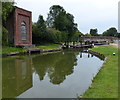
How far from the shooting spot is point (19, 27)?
53.0m

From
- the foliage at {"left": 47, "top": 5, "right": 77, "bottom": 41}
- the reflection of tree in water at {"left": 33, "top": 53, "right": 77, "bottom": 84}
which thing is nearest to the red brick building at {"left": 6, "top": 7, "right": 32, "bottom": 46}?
the foliage at {"left": 47, "top": 5, "right": 77, "bottom": 41}

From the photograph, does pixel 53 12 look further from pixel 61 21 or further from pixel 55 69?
A: pixel 55 69

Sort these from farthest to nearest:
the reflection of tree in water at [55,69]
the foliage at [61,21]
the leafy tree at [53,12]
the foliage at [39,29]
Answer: the leafy tree at [53,12], the foliage at [61,21], the foliage at [39,29], the reflection of tree in water at [55,69]

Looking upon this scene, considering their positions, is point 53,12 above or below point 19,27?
above

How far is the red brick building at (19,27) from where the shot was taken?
51.3 m

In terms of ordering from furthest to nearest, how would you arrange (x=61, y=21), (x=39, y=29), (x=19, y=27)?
(x=61, y=21) → (x=39, y=29) → (x=19, y=27)

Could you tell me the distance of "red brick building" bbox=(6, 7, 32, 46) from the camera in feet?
168

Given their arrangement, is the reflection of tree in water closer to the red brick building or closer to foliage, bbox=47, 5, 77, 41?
the red brick building

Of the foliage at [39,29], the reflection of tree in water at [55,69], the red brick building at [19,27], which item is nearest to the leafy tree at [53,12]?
the foliage at [39,29]

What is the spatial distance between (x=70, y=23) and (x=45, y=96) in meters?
70.8

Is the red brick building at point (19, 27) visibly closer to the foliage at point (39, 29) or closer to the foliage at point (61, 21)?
the foliage at point (39, 29)

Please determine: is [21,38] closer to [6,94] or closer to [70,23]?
[70,23]

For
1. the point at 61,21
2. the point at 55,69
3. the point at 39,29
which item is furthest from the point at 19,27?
the point at 55,69

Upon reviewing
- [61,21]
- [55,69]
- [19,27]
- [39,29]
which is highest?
[61,21]
